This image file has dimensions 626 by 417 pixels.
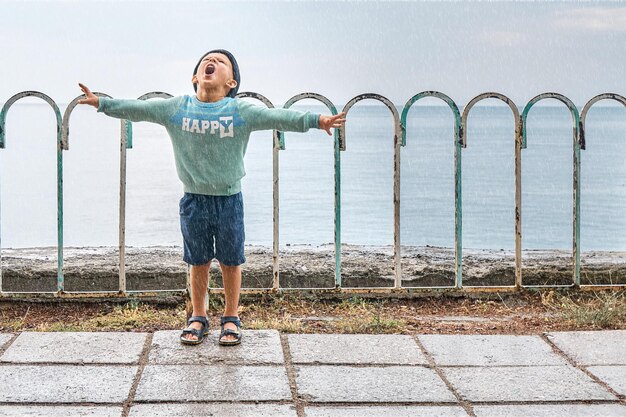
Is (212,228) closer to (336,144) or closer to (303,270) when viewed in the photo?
(336,144)

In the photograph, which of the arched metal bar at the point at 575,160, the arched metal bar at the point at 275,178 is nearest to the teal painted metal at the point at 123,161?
the arched metal bar at the point at 275,178

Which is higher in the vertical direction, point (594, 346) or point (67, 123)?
point (67, 123)

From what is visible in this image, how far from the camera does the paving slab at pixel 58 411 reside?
353cm

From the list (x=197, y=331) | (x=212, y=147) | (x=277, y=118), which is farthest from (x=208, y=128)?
(x=197, y=331)

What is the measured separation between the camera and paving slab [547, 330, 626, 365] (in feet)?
14.4

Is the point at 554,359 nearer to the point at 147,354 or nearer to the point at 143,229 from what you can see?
the point at 147,354

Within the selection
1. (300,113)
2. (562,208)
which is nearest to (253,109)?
(300,113)

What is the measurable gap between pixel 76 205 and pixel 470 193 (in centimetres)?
691

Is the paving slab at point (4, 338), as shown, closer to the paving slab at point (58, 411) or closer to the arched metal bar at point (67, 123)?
the paving slab at point (58, 411)

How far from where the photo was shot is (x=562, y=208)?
46.2ft

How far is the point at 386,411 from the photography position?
11.8 feet

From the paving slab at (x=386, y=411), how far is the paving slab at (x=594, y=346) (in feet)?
3.40

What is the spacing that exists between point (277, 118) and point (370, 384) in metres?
1.37

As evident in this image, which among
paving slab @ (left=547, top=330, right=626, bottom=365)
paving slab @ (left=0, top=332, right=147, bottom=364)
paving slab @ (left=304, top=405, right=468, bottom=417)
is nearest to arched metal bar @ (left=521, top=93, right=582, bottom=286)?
paving slab @ (left=547, top=330, right=626, bottom=365)
